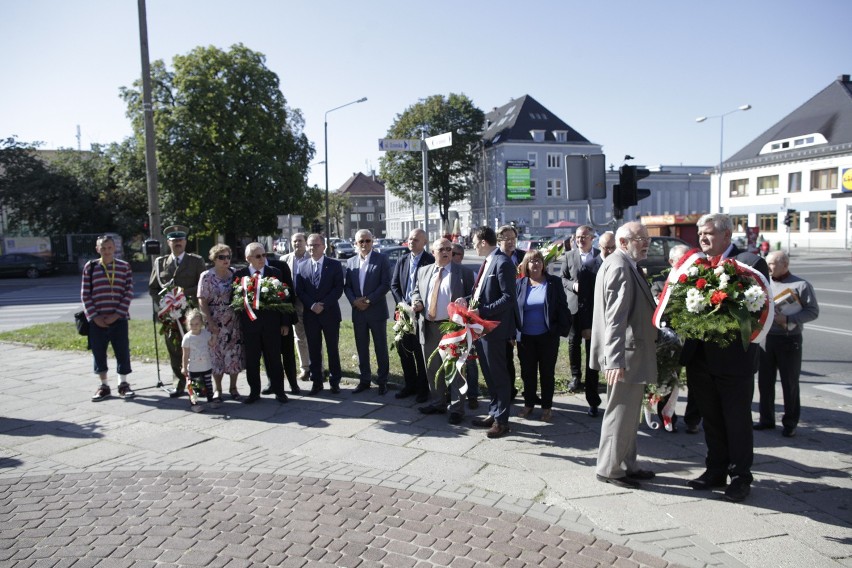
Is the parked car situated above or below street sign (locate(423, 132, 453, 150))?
below

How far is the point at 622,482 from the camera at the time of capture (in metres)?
4.68

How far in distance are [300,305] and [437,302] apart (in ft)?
8.84

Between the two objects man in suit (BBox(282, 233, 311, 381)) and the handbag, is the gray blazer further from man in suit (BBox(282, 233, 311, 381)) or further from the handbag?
the handbag

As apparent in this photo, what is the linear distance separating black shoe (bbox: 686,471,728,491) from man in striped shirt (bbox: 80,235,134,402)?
22.2ft

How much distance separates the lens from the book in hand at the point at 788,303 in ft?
18.1

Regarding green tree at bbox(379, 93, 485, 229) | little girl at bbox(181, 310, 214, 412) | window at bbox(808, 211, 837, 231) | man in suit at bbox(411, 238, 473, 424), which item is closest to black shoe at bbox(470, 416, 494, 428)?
man in suit at bbox(411, 238, 473, 424)


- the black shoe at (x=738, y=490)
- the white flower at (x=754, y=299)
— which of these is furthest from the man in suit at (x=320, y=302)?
the white flower at (x=754, y=299)

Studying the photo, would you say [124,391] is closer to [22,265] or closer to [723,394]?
[723,394]

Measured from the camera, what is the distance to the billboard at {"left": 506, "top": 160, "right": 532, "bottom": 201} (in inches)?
2714

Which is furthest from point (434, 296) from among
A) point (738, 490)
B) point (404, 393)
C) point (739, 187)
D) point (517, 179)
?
point (517, 179)

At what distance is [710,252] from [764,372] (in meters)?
1.86

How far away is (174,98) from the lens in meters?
35.5

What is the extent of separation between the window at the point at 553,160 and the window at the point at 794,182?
27.0m

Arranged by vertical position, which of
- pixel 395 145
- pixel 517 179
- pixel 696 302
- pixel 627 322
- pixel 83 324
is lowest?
pixel 83 324
